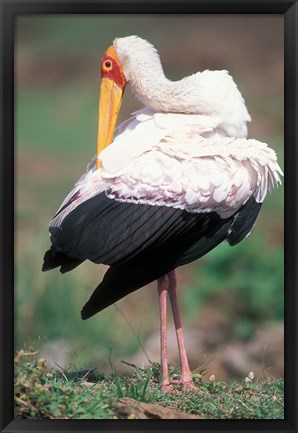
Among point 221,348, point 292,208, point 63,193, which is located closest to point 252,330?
point 221,348

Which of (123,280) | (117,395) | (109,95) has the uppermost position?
(109,95)

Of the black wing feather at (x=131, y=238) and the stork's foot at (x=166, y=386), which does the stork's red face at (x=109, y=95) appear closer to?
the black wing feather at (x=131, y=238)

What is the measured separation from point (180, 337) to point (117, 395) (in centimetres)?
47

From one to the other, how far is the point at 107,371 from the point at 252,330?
76cm

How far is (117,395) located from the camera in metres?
7.32

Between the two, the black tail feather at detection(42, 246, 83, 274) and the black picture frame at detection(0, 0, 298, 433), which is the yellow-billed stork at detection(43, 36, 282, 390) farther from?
the black picture frame at detection(0, 0, 298, 433)

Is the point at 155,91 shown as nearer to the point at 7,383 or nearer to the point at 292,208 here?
the point at 292,208

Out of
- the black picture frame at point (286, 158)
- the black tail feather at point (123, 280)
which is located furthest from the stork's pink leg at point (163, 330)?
the black picture frame at point (286, 158)

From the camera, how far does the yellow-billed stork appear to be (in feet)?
23.9

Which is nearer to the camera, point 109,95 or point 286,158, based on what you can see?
point 286,158

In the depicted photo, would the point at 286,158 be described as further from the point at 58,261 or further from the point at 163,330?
the point at 58,261

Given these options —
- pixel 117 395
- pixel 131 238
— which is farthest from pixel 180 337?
pixel 131 238

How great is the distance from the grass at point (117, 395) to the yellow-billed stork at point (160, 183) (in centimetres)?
13

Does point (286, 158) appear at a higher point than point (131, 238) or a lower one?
higher
